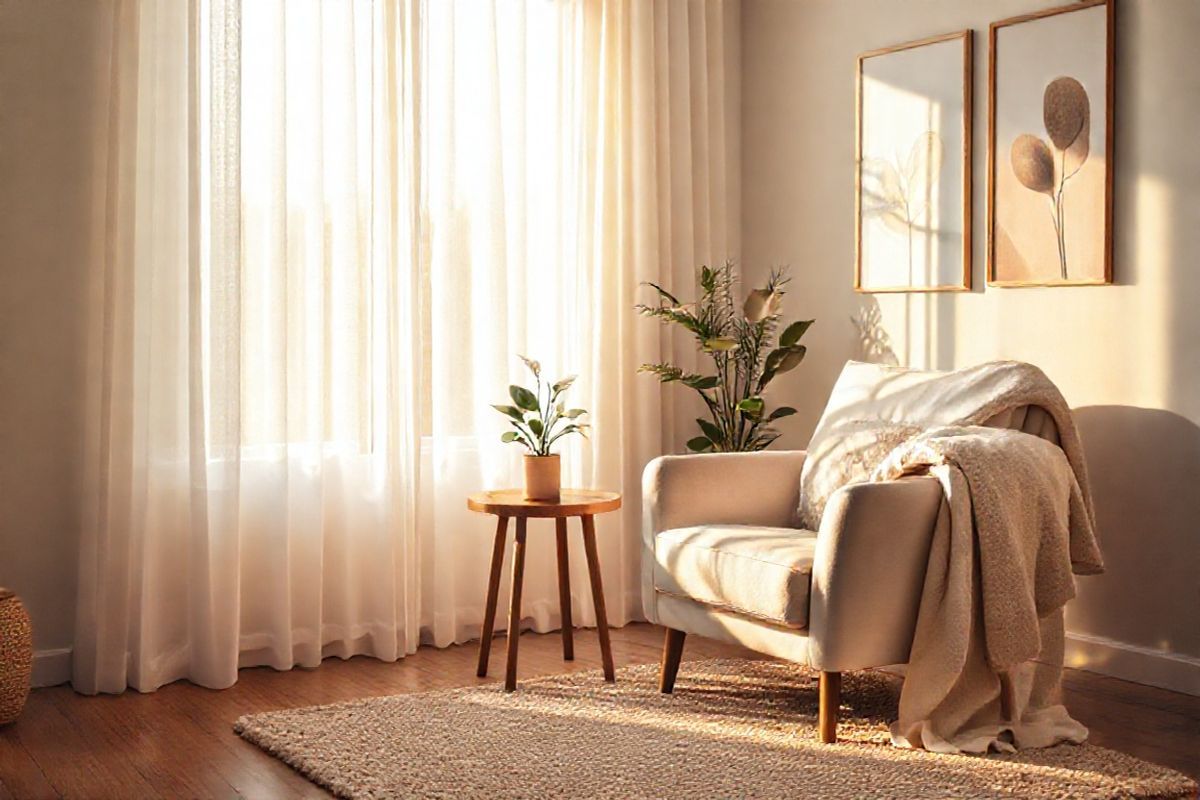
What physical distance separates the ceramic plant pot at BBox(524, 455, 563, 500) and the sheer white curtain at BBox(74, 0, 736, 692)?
0.62 meters

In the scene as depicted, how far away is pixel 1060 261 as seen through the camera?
4.07m

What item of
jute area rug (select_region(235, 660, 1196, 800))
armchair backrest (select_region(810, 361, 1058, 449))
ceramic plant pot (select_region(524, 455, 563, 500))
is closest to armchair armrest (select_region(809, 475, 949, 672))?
jute area rug (select_region(235, 660, 1196, 800))

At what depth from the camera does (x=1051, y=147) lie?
409cm

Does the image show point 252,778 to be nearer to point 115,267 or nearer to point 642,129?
point 115,267

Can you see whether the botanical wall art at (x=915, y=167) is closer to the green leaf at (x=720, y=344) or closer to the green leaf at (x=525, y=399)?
the green leaf at (x=720, y=344)

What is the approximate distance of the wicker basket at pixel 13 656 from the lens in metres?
3.45

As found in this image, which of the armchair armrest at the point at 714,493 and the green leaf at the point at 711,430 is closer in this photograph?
the armchair armrest at the point at 714,493

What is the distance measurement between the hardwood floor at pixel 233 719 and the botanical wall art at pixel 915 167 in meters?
1.36

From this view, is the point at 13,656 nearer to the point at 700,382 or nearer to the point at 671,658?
the point at 671,658

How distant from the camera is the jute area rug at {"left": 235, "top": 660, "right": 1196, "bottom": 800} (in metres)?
2.93

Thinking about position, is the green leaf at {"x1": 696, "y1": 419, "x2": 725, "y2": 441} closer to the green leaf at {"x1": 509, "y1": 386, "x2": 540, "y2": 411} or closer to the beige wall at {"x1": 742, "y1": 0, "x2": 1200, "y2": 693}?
the beige wall at {"x1": 742, "y1": 0, "x2": 1200, "y2": 693}

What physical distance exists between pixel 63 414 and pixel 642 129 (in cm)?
218

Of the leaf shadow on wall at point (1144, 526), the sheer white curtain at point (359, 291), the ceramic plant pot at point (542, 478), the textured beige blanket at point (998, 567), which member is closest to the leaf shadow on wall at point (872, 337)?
the sheer white curtain at point (359, 291)

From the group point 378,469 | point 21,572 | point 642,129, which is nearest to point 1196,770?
point 378,469
